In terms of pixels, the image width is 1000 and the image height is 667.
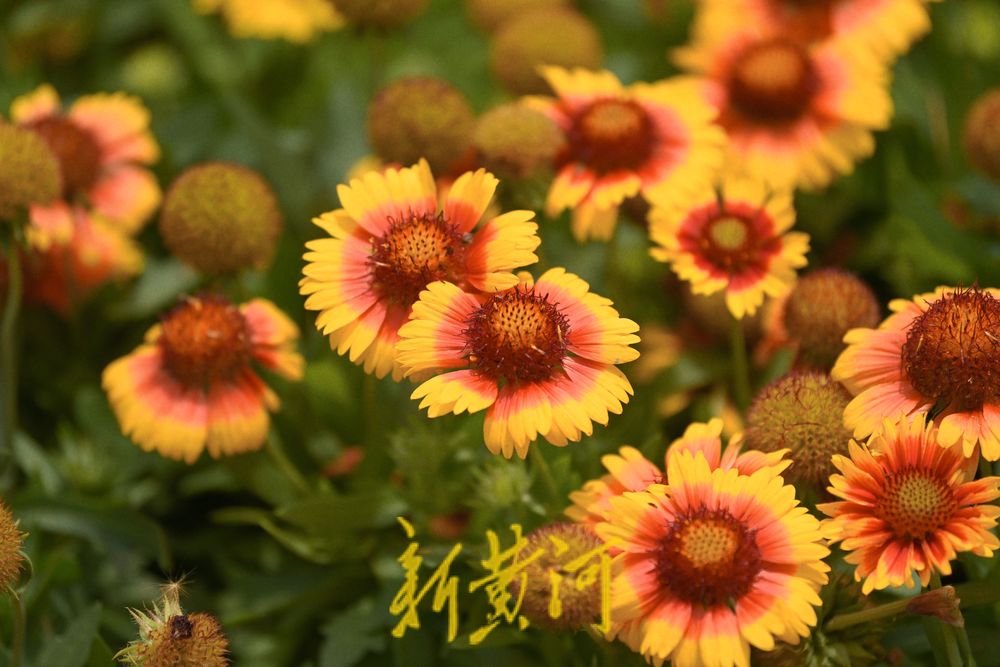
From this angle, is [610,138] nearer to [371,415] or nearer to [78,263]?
[371,415]

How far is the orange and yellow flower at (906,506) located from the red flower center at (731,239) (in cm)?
38

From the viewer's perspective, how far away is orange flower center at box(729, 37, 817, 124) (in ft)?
6.24

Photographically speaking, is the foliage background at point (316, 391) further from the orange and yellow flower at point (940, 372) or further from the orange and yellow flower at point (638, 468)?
the orange and yellow flower at point (940, 372)

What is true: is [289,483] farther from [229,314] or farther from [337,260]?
[337,260]

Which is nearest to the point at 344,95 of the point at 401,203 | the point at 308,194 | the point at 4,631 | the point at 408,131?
the point at 308,194

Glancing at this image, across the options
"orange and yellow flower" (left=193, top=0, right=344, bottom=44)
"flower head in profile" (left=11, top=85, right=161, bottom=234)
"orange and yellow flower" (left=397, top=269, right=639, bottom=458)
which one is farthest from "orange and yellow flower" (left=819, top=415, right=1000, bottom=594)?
"orange and yellow flower" (left=193, top=0, right=344, bottom=44)

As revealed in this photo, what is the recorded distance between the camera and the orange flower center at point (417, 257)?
4.31 feet

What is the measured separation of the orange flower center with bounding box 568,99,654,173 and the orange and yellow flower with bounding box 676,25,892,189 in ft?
0.86

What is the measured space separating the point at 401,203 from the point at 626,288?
2.22 ft

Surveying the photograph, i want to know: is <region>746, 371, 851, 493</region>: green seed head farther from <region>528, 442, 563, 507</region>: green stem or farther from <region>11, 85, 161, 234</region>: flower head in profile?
<region>11, 85, 161, 234</region>: flower head in profile

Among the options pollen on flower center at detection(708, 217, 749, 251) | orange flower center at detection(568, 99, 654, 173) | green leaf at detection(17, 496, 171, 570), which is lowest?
green leaf at detection(17, 496, 171, 570)

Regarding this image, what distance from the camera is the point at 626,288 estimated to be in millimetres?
1981

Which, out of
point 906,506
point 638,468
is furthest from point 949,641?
point 638,468

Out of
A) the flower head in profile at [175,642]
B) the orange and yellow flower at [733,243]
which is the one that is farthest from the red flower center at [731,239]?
the flower head in profile at [175,642]
